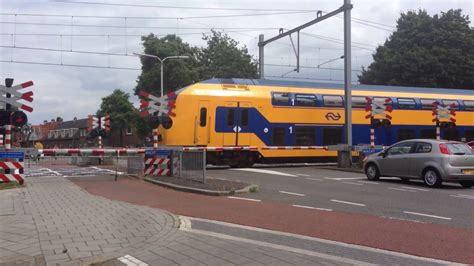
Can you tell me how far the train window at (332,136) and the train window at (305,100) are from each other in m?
1.56

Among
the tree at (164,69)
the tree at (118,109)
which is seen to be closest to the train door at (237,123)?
the tree at (164,69)

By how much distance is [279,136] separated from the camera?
79.6ft

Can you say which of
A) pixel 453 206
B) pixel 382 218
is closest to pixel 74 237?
pixel 382 218

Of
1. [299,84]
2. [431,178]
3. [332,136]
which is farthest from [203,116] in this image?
[431,178]

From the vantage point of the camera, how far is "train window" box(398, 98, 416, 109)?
26.9 metres

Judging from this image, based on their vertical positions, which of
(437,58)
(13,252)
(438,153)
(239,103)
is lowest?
(13,252)

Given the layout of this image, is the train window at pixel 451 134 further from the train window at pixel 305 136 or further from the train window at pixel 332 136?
the train window at pixel 305 136

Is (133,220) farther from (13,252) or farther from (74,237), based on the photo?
(13,252)

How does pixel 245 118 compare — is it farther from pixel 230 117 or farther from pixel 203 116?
pixel 203 116

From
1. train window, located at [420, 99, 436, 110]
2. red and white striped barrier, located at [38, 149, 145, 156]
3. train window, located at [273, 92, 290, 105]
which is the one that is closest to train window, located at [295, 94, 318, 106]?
train window, located at [273, 92, 290, 105]

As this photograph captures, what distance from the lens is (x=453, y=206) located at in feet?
37.4

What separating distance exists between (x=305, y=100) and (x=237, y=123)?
4074 millimetres

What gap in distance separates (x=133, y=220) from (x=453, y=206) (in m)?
7.25

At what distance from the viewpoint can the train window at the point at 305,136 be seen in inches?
975
